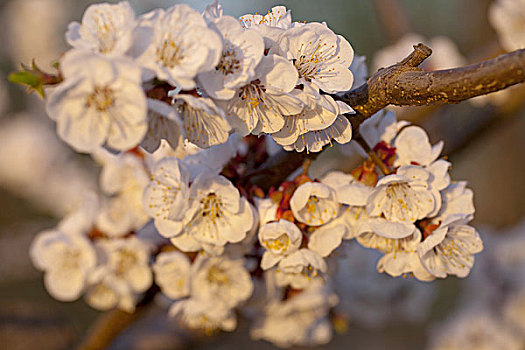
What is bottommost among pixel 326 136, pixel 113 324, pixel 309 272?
pixel 113 324

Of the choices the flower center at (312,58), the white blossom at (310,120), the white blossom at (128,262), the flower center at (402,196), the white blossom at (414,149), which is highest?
the flower center at (312,58)

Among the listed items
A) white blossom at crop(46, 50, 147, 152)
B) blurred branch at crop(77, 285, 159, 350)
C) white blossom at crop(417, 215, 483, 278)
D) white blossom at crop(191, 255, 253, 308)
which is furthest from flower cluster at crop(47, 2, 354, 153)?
blurred branch at crop(77, 285, 159, 350)

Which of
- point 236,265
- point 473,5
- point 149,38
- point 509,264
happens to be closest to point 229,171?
point 236,265

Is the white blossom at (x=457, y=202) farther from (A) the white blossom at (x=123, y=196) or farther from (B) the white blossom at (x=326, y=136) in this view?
(A) the white blossom at (x=123, y=196)

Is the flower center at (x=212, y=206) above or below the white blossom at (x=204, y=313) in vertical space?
above

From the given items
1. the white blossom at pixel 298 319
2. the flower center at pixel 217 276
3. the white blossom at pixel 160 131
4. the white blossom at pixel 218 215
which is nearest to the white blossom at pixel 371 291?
Answer: the white blossom at pixel 298 319

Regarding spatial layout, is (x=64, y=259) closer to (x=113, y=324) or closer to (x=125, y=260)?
(x=125, y=260)

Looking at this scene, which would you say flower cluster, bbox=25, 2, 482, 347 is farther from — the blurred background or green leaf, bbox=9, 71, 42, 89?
the blurred background

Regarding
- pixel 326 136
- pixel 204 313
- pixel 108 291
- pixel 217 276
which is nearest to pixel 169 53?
pixel 326 136
